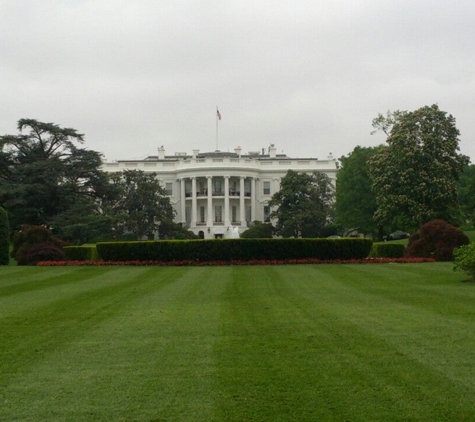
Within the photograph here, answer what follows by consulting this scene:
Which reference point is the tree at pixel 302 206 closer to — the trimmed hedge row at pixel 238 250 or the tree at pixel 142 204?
the tree at pixel 142 204

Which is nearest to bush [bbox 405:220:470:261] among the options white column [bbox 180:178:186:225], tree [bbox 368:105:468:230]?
tree [bbox 368:105:468:230]

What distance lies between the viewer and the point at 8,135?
51281 millimetres

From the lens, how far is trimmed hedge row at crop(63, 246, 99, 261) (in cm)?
3656

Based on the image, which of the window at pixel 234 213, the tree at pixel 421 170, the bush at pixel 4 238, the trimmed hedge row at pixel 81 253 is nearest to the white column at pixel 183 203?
the window at pixel 234 213

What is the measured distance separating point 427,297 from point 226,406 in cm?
1000

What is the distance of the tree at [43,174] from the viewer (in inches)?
1961

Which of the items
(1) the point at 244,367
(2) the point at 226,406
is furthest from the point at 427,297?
(2) the point at 226,406

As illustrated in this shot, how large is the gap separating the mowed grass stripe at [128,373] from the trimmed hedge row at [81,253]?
2470 centimetres

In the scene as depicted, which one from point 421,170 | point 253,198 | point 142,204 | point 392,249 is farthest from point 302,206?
point 392,249

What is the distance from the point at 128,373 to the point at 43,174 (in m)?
45.0

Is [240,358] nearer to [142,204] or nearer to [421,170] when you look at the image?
[421,170]

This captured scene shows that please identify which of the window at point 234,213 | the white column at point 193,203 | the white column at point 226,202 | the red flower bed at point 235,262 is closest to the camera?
the red flower bed at point 235,262

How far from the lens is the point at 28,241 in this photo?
36.5 m

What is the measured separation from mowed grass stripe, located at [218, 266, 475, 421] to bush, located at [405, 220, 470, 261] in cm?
2294
